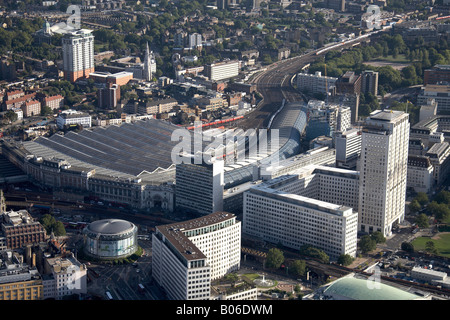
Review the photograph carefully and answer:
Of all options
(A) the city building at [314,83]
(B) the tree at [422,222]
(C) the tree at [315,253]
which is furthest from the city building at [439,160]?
(A) the city building at [314,83]

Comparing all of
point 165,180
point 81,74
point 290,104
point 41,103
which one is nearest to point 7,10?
point 81,74

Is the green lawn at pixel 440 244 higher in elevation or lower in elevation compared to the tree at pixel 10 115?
lower

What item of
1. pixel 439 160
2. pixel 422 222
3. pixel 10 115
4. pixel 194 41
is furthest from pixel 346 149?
pixel 194 41

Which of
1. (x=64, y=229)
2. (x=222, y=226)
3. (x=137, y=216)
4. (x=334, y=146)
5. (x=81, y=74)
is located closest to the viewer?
(x=222, y=226)

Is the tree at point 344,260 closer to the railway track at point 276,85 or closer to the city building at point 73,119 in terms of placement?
the railway track at point 276,85

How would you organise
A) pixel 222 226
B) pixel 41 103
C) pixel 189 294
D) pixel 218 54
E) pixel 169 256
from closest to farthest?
pixel 189 294, pixel 169 256, pixel 222 226, pixel 41 103, pixel 218 54

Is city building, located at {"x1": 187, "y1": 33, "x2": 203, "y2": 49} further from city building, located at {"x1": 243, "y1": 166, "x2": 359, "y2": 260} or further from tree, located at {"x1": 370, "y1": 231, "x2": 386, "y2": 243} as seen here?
tree, located at {"x1": 370, "y1": 231, "x2": 386, "y2": 243}

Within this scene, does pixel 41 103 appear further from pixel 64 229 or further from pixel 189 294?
pixel 189 294
